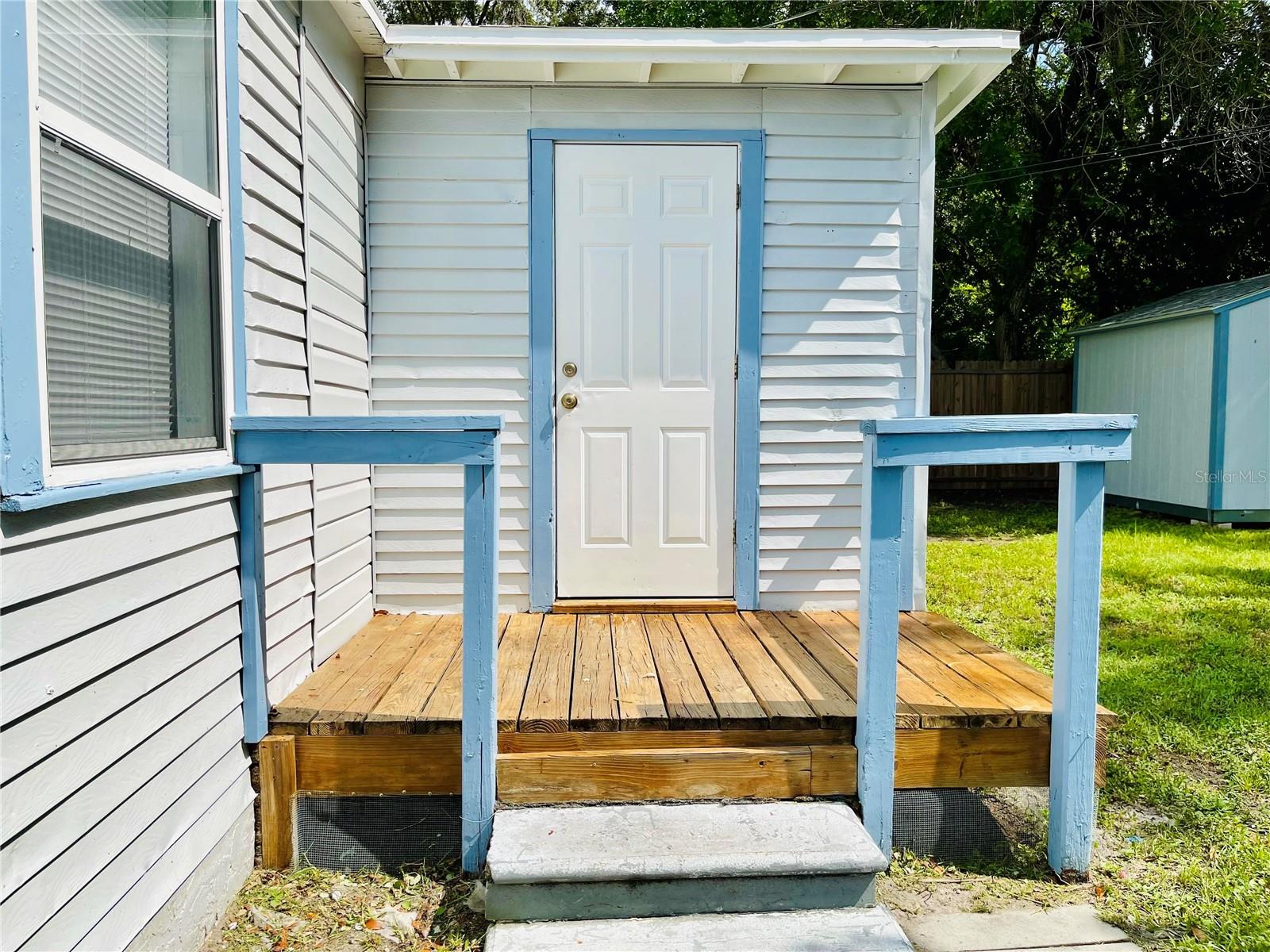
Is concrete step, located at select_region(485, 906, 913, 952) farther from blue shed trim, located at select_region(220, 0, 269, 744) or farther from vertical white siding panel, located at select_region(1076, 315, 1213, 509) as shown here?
vertical white siding panel, located at select_region(1076, 315, 1213, 509)

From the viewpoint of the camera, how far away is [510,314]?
12.0 ft

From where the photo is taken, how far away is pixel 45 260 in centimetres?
151

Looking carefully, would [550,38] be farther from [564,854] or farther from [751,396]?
[564,854]

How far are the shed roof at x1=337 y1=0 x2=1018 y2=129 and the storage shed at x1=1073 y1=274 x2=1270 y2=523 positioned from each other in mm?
5272

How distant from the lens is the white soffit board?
330 centimetres

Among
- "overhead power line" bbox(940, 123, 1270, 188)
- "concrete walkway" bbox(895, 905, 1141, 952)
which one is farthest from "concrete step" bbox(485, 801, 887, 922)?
"overhead power line" bbox(940, 123, 1270, 188)

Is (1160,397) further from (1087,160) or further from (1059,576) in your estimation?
(1059,576)

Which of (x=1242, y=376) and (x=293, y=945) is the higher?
(x=1242, y=376)

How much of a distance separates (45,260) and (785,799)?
2.08 m

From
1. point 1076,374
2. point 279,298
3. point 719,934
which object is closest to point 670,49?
point 279,298

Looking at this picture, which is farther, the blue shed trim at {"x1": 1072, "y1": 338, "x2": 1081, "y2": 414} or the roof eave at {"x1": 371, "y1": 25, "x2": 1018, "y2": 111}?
the blue shed trim at {"x1": 1072, "y1": 338, "x2": 1081, "y2": 414}

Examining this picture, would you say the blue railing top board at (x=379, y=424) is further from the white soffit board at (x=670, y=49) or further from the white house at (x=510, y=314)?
the white soffit board at (x=670, y=49)

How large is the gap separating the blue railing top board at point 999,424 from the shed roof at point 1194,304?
20.6ft

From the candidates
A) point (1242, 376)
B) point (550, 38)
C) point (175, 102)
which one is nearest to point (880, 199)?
point (550, 38)
